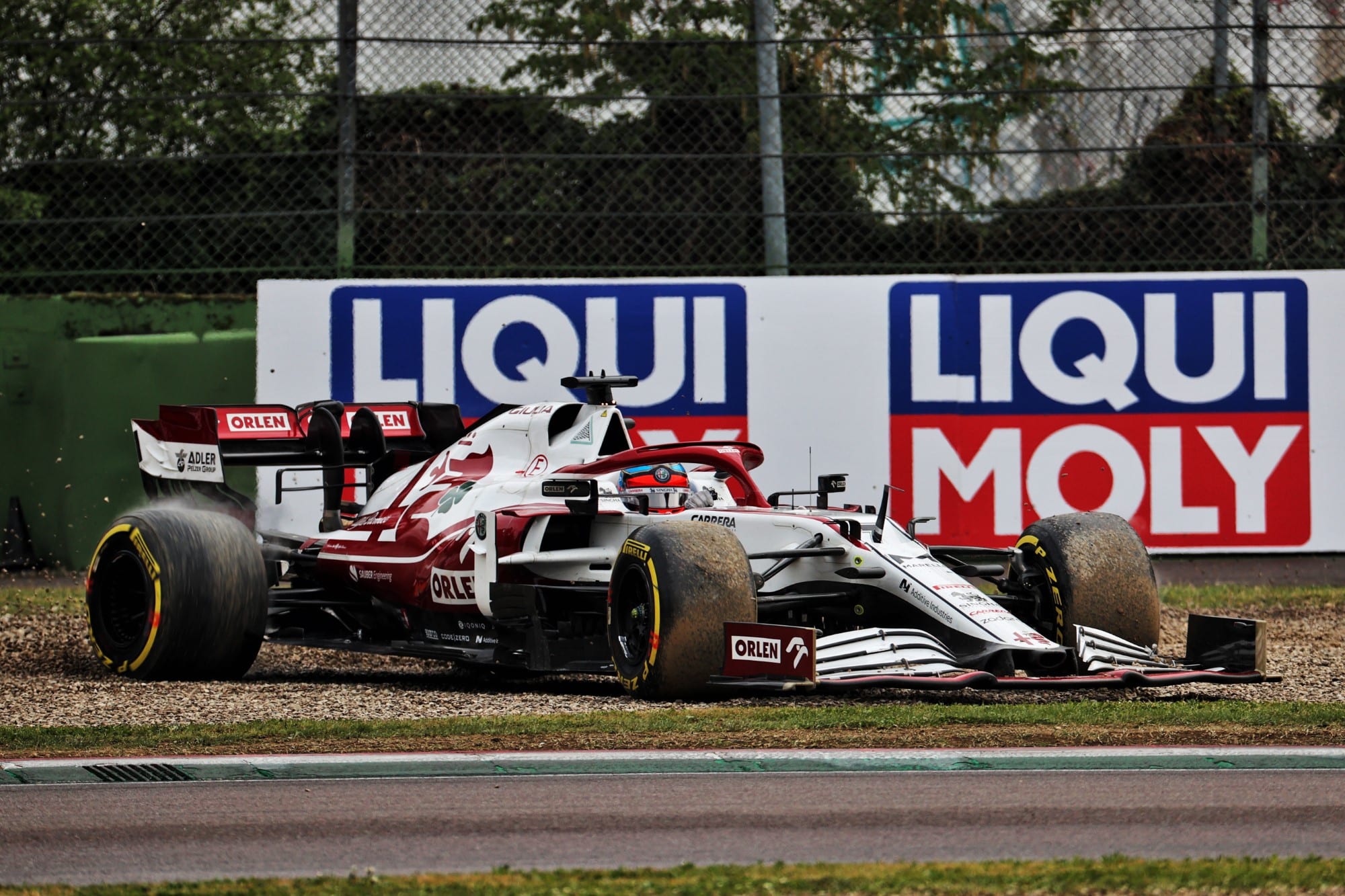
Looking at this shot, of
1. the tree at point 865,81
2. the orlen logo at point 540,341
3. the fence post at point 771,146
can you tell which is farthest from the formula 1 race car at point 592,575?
the tree at point 865,81

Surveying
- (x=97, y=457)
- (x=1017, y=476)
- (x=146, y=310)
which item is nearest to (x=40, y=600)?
(x=97, y=457)

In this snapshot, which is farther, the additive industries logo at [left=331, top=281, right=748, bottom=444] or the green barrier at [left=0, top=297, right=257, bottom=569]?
the green barrier at [left=0, top=297, right=257, bottom=569]

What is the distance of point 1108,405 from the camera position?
1357cm

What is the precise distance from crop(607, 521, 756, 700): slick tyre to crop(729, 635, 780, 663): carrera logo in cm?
7

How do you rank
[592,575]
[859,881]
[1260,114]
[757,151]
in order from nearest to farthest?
[859,881] < [592,575] < [1260,114] < [757,151]

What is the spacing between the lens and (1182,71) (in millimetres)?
14180

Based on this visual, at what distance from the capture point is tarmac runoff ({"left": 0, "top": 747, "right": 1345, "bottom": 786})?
256 inches

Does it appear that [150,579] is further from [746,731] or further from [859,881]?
[859,881]

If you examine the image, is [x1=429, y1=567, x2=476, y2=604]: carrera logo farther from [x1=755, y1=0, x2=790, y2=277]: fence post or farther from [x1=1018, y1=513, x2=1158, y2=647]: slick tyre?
[x1=755, y1=0, x2=790, y2=277]: fence post

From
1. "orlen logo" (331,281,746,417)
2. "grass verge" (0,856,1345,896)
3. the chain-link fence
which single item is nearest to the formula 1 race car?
"orlen logo" (331,281,746,417)

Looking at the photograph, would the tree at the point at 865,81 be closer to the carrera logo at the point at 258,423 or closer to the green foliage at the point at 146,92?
the green foliage at the point at 146,92

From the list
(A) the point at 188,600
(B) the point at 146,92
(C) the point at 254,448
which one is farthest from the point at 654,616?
(B) the point at 146,92

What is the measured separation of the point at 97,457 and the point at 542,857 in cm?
974

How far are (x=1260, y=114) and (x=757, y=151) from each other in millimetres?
3536
